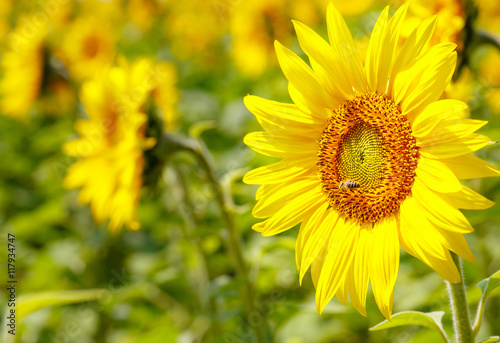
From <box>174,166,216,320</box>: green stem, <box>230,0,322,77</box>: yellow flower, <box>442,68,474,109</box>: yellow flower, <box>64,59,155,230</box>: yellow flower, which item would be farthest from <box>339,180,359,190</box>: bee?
<box>230,0,322,77</box>: yellow flower

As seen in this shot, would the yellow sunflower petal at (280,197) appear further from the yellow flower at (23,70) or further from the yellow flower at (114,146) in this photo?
the yellow flower at (23,70)

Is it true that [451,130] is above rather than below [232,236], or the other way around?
above

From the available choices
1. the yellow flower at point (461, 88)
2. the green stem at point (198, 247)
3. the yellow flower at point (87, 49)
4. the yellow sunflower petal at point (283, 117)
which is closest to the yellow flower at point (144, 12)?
the yellow flower at point (87, 49)

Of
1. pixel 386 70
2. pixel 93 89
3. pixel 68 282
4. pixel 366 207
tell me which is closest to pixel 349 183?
pixel 366 207

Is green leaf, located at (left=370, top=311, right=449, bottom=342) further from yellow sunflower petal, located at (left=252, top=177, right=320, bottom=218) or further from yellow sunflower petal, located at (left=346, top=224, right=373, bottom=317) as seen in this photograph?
yellow sunflower petal, located at (left=252, top=177, right=320, bottom=218)

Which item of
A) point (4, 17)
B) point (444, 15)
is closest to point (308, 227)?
point (444, 15)

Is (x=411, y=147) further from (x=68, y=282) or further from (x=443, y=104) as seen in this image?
(x=68, y=282)

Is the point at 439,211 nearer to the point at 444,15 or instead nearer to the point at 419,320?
the point at 419,320
